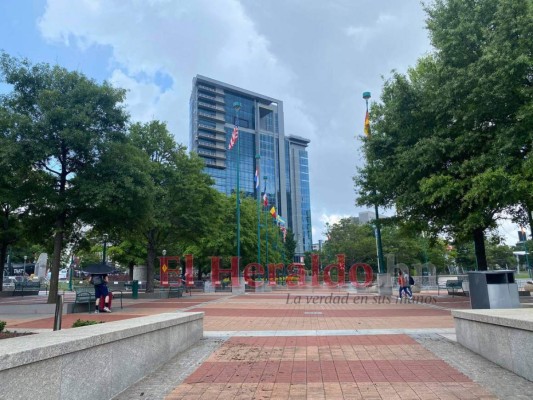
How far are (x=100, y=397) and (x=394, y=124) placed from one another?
16868mm

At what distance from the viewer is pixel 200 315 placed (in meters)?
9.99

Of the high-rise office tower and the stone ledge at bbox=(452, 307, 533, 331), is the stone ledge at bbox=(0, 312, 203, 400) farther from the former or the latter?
the high-rise office tower

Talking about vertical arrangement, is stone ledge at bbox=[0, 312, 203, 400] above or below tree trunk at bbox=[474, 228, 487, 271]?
below

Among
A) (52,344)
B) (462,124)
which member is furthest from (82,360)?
(462,124)

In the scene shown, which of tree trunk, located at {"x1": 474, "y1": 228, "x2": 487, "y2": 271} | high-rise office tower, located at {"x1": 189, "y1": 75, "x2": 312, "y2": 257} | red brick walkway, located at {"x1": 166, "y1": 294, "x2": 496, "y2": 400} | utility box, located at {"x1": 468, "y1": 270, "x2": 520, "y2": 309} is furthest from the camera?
high-rise office tower, located at {"x1": 189, "y1": 75, "x2": 312, "y2": 257}

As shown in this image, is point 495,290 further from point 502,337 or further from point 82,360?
point 82,360

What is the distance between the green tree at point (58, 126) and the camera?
57.0 feet

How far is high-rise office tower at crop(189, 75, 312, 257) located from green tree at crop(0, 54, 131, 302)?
8111cm

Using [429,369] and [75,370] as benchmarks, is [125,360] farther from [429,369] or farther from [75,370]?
[429,369]

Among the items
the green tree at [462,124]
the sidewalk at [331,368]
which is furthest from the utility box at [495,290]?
the green tree at [462,124]

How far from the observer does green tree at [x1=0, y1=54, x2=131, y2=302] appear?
17.4 meters

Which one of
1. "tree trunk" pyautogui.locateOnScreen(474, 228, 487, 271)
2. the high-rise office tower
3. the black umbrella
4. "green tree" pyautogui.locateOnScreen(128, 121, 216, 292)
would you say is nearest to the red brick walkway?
the black umbrella

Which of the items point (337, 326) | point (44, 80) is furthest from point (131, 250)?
point (337, 326)

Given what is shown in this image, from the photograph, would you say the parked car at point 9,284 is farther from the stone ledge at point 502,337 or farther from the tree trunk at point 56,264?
the stone ledge at point 502,337
